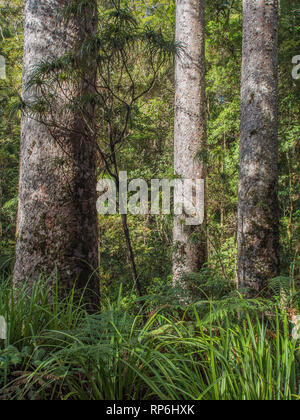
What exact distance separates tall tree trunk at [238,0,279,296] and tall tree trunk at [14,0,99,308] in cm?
182

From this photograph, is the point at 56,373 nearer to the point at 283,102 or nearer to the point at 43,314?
the point at 43,314

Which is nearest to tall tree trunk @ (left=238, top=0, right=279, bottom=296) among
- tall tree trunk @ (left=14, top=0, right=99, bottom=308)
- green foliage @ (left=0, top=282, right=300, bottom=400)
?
tall tree trunk @ (left=14, top=0, right=99, bottom=308)

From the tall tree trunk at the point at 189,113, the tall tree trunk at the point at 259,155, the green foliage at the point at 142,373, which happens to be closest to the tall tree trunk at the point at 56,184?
the green foliage at the point at 142,373

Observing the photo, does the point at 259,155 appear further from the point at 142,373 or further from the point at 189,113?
the point at 142,373

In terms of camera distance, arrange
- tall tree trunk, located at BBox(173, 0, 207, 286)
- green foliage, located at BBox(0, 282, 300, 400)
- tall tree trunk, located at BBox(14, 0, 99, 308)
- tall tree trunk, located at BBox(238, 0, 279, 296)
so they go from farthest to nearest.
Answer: tall tree trunk, located at BBox(173, 0, 207, 286)
tall tree trunk, located at BBox(238, 0, 279, 296)
tall tree trunk, located at BBox(14, 0, 99, 308)
green foliage, located at BBox(0, 282, 300, 400)

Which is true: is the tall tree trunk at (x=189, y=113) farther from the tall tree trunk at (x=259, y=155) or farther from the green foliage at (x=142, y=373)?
the green foliage at (x=142, y=373)

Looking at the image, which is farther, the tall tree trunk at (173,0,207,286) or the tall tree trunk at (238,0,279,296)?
the tall tree trunk at (173,0,207,286)

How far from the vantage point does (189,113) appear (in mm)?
5062

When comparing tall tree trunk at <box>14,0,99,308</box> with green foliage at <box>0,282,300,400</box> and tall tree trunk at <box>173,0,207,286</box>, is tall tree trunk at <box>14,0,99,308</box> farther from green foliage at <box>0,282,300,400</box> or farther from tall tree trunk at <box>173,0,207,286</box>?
tall tree trunk at <box>173,0,207,286</box>

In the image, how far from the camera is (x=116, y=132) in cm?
302

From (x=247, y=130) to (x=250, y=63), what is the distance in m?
0.83

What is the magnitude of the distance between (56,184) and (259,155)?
2336 mm

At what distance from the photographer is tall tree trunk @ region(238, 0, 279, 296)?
3529mm
